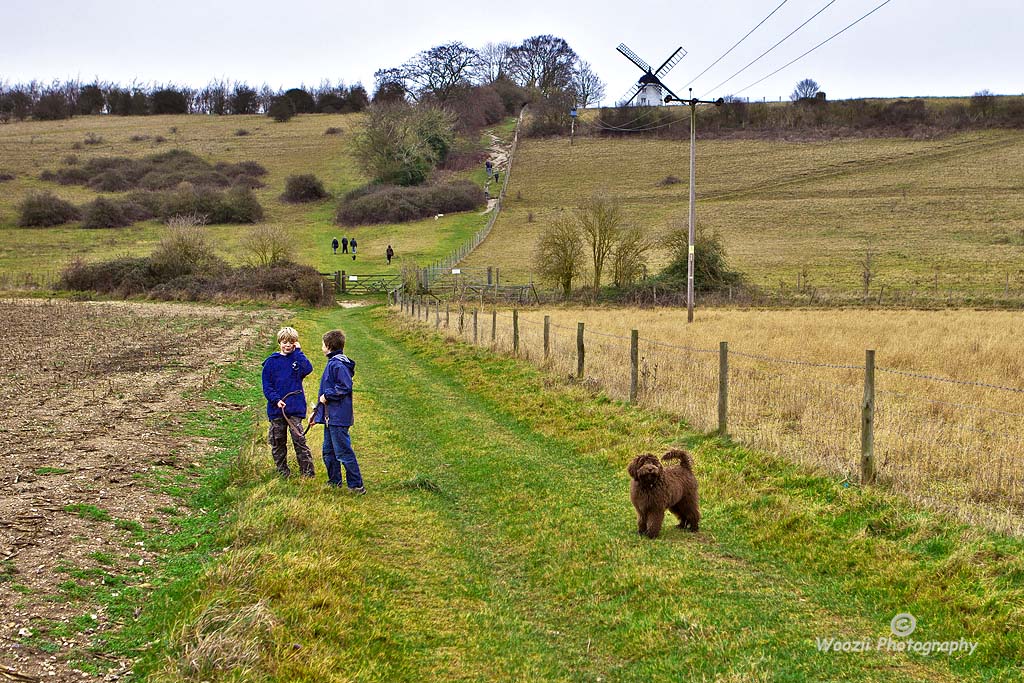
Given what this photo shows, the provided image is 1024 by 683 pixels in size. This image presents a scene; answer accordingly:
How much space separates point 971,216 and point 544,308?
133ft

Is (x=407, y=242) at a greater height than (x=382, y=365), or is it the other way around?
(x=407, y=242)

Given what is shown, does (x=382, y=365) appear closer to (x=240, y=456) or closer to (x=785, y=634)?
(x=240, y=456)

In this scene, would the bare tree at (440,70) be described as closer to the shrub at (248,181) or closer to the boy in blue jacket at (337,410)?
the shrub at (248,181)

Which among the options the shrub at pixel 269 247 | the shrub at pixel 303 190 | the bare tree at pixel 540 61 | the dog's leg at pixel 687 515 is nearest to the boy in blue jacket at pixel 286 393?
the dog's leg at pixel 687 515

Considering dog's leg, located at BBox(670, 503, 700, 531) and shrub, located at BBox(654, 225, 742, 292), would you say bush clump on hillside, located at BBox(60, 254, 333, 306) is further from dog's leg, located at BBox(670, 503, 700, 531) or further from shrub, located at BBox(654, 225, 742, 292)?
dog's leg, located at BBox(670, 503, 700, 531)

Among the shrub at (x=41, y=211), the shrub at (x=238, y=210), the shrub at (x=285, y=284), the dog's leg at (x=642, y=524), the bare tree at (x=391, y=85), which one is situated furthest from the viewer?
the bare tree at (x=391, y=85)

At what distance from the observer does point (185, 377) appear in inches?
679

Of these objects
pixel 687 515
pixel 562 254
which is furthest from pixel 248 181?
pixel 687 515

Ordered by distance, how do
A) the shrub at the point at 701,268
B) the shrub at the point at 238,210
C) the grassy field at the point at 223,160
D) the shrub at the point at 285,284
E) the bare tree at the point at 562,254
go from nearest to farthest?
the shrub at the point at 701,268 → the bare tree at the point at 562,254 → the shrub at the point at 285,284 → the grassy field at the point at 223,160 → the shrub at the point at 238,210

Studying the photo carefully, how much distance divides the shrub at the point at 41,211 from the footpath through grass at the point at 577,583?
233 ft

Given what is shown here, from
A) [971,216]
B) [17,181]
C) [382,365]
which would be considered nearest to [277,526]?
[382,365]

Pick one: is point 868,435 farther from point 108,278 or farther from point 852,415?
point 108,278

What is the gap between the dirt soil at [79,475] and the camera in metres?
5.45

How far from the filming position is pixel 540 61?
130 metres
